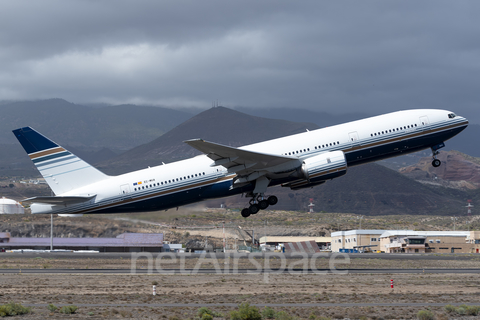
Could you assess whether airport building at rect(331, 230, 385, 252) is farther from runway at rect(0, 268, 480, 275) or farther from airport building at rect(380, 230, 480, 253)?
runway at rect(0, 268, 480, 275)

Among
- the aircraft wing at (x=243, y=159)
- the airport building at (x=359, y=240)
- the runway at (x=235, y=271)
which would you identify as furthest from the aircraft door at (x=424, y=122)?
the airport building at (x=359, y=240)

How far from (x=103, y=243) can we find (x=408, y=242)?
48543 millimetres

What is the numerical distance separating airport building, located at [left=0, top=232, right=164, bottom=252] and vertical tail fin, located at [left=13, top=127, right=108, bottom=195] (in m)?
34.0

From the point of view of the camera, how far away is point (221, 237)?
101125mm

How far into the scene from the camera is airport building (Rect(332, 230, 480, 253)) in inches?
3637

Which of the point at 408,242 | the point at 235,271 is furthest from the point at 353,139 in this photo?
the point at 408,242

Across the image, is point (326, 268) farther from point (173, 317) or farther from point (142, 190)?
point (173, 317)

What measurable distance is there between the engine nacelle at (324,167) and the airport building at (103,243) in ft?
141

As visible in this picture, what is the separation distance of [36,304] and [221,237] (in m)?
71.1

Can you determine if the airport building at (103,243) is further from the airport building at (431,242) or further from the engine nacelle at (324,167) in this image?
the engine nacelle at (324,167)

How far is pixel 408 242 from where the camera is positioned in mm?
91500

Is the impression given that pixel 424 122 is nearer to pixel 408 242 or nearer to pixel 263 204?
pixel 263 204

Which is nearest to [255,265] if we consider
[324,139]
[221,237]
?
[324,139]

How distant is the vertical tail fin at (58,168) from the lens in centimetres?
4619
